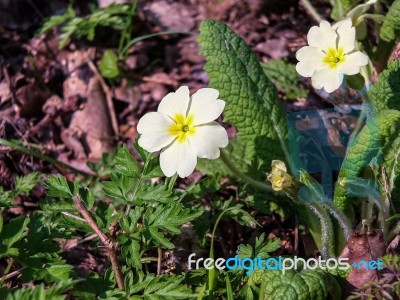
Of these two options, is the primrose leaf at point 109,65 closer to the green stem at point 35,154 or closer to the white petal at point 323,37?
the green stem at point 35,154

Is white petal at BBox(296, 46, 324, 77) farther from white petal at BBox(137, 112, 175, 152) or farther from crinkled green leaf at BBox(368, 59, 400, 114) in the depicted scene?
white petal at BBox(137, 112, 175, 152)

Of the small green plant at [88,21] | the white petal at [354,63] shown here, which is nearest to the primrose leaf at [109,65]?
the small green plant at [88,21]

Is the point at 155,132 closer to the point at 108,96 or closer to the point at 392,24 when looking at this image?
the point at 392,24

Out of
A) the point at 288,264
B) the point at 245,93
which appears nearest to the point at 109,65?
the point at 245,93

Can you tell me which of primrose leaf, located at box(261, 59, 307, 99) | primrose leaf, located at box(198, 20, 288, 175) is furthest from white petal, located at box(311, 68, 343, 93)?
primrose leaf, located at box(261, 59, 307, 99)

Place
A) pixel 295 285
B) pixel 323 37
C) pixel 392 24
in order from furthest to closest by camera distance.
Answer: pixel 392 24, pixel 323 37, pixel 295 285

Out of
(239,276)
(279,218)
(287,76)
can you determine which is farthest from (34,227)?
(287,76)
